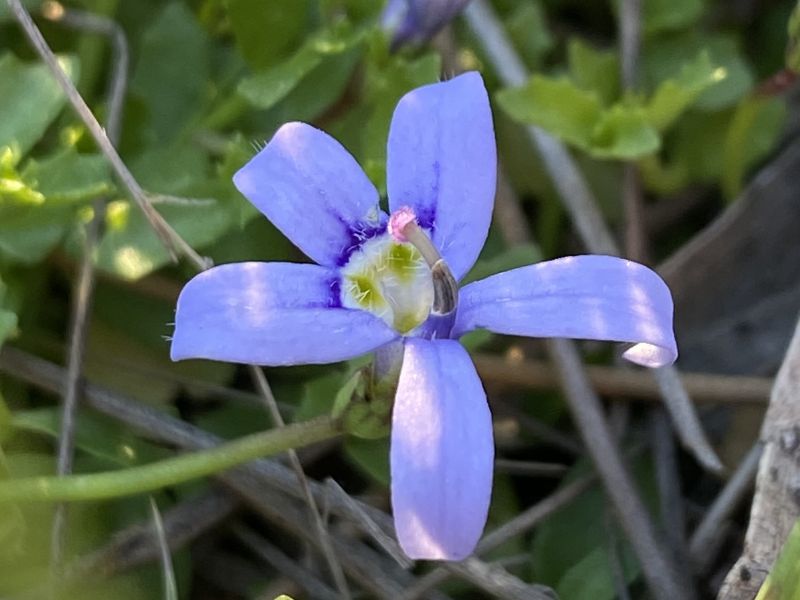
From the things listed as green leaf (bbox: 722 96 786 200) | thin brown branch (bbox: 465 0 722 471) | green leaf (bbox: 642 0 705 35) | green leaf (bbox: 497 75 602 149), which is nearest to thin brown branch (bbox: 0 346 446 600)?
thin brown branch (bbox: 465 0 722 471)

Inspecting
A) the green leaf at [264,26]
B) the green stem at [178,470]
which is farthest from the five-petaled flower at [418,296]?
the green leaf at [264,26]

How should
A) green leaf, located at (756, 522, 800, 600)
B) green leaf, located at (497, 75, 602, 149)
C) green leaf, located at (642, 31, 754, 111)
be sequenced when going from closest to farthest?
green leaf, located at (756, 522, 800, 600) < green leaf, located at (497, 75, 602, 149) < green leaf, located at (642, 31, 754, 111)

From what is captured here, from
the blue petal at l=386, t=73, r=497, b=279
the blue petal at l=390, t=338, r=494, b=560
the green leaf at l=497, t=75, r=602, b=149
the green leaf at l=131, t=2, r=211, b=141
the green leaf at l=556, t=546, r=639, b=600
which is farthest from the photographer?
the green leaf at l=131, t=2, r=211, b=141

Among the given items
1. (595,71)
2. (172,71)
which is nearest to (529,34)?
(595,71)

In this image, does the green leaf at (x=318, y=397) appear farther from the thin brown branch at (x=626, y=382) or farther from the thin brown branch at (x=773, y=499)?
the thin brown branch at (x=773, y=499)

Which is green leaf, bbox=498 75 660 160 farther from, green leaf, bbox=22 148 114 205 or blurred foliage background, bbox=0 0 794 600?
green leaf, bbox=22 148 114 205

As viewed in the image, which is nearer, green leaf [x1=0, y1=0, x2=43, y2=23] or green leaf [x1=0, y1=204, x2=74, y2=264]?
green leaf [x1=0, y1=204, x2=74, y2=264]
